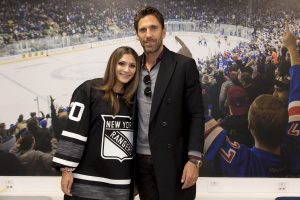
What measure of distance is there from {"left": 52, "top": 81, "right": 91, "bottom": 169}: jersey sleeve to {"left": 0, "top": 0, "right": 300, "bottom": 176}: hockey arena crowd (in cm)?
103

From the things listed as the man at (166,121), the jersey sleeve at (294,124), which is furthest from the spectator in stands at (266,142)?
the man at (166,121)

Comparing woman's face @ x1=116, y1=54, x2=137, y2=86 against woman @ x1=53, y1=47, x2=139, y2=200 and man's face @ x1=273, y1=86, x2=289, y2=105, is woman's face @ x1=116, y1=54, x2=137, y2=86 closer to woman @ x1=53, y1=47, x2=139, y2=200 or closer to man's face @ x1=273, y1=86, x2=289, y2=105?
woman @ x1=53, y1=47, x2=139, y2=200

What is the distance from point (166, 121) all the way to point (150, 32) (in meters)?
0.48

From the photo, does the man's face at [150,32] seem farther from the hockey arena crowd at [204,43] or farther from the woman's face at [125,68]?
the hockey arena crowd at [204,43]

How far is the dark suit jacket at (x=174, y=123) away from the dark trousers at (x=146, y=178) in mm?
70

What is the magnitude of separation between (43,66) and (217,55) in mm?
1456

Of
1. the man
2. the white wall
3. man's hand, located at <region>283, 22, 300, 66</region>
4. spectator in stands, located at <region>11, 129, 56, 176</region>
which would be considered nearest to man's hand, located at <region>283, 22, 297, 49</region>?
man's hand, located at <region>283, 22, 300, 66</region>

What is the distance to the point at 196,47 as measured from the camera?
2.67m

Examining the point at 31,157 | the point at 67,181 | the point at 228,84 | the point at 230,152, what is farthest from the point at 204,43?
the point at 31,157

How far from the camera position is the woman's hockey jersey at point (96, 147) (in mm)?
1751

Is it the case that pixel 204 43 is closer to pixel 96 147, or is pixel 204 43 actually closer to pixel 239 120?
pixel 239 120

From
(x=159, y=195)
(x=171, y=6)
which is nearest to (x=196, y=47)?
(x=171, y=6)

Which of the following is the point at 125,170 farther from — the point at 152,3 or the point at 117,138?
the point at 152,3

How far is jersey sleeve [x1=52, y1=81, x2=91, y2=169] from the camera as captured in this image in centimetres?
174
